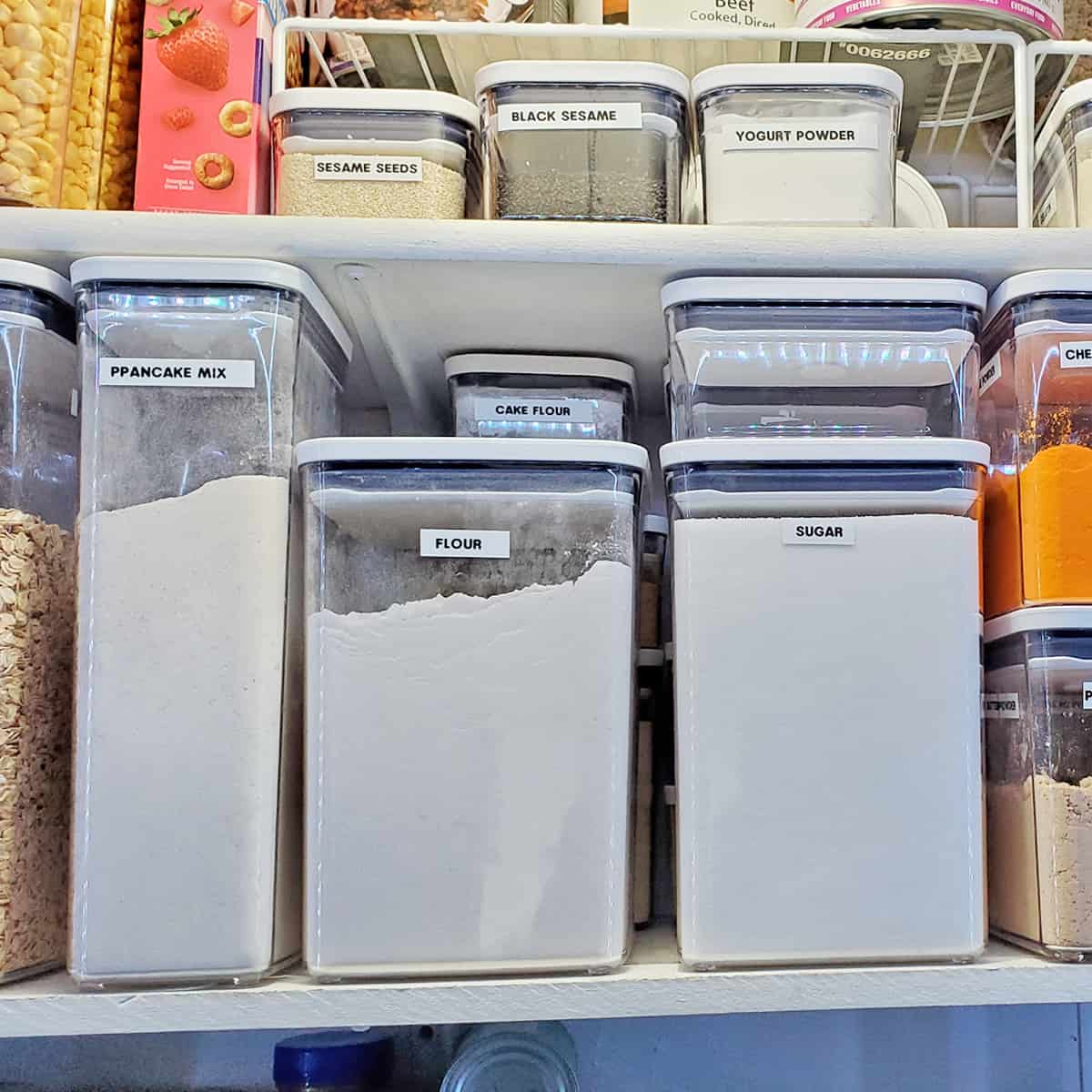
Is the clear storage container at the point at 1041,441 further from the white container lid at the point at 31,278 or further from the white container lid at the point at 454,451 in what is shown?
the white container lid at the point at 31,278

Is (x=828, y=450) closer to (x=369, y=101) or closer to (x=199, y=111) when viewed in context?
(x=369, y=101)

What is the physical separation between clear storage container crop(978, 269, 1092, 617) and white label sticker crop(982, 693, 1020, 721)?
0.20ft

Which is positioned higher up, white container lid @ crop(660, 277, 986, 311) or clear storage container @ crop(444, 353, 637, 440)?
white container lid @ crop(660, 277, 986, 311)

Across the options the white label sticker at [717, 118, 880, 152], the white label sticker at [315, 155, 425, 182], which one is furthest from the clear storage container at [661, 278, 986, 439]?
the white label sticker at [315, 155, 425, 182]

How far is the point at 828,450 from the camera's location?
31.5 inches

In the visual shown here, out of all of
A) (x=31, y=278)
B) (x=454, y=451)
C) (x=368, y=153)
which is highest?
(x=368, y=153)

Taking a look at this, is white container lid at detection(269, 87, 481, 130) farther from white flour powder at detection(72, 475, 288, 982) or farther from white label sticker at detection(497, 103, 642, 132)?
white flour powder at detection(72, 475, 288, 982)

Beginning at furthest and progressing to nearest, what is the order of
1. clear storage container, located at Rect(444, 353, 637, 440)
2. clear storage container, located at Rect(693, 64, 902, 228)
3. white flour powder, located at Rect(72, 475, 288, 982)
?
1. clear storage container, located at Rect(444, 353, 637, 440)
2. clear storage container, located at Rect(693, 64, 902, 228)
3. white flour powder, located at Rect(72, 475, 288, 982)

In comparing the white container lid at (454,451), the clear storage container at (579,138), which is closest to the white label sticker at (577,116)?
the clear storage container at (579,138)

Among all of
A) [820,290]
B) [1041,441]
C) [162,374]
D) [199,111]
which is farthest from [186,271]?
[1041,441]

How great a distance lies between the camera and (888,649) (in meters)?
0.79

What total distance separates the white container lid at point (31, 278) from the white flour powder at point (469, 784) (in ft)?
1.01

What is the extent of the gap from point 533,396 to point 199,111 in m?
0.35

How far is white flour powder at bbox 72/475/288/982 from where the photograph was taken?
2.46ft
